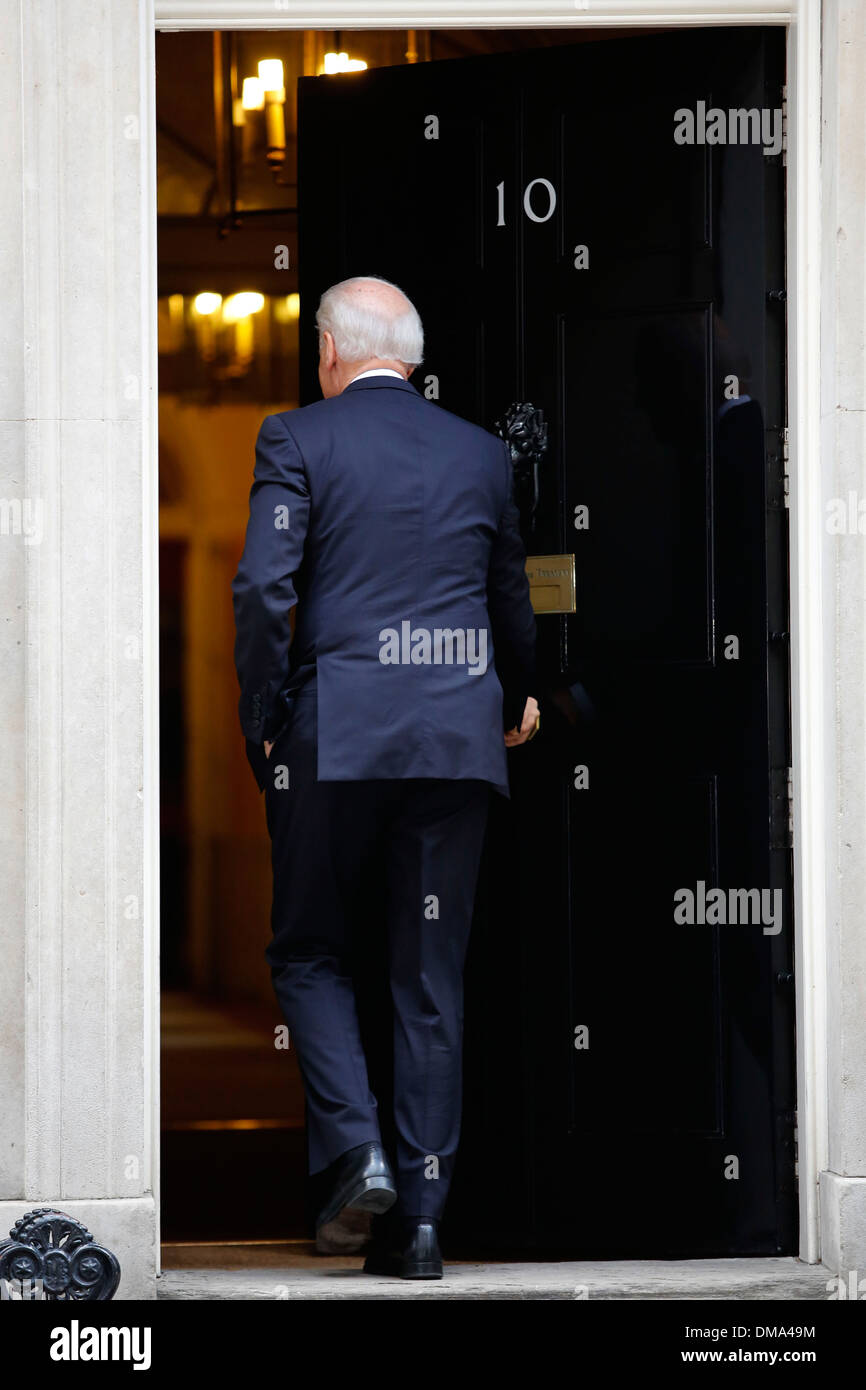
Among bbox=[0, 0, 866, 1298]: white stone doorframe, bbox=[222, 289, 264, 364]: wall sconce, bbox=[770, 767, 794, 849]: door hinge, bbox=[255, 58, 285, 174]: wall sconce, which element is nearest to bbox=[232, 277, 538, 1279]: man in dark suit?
bbox=[0, 0, 866, 1298]: white stone doorframe

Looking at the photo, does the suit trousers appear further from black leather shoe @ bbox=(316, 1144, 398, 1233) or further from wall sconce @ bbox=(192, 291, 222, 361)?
wall sconce @ bbox=(192, 291, 222, 361)

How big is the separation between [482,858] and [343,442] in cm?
108

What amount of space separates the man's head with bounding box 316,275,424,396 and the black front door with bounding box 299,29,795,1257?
0.37m

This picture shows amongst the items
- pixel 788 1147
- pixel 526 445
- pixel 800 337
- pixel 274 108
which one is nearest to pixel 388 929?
pixel 788 1147

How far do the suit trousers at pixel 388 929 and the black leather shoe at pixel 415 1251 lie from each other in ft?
0.11

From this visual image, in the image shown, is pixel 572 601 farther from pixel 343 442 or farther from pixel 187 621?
pixel 187 621

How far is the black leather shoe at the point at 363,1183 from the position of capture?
3703 mm

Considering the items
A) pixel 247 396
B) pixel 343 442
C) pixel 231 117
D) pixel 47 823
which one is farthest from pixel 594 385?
pixel 247 396

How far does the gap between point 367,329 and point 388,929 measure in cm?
129

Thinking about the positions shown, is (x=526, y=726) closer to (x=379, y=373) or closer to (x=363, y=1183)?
(x=379, y=373)

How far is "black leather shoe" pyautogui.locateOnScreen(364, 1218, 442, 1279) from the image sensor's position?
3844 millimetres

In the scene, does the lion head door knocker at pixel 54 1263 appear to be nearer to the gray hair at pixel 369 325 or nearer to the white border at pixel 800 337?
the white border at pixel 800 337

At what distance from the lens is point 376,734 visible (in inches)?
150

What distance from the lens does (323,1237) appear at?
4.14 metres
